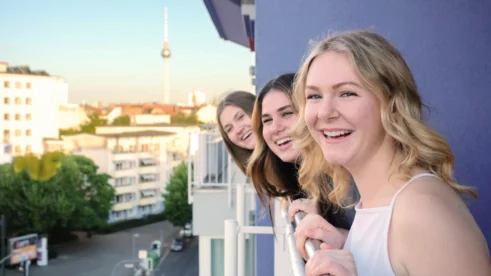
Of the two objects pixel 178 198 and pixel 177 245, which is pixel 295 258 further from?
pixel 177 245

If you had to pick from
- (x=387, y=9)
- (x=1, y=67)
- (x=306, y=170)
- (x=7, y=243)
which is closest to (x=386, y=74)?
(x=306, y=170)

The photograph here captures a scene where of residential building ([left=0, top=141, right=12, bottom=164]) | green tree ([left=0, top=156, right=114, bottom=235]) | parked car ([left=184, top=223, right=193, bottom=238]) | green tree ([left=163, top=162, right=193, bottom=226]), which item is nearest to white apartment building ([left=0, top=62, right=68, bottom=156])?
residential building ([left=0, top=141, right=12, bottom=164])

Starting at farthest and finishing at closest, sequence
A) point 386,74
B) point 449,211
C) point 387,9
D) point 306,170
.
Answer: point 387,9 < point 306,170 < point 386,74 < point 449,211

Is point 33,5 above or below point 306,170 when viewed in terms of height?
above

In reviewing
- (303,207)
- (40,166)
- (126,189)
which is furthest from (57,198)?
(303,207)

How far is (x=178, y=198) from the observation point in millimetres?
31281

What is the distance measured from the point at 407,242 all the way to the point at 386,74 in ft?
0.63

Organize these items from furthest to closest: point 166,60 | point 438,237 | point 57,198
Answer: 1. point 166,60
2. point 57,198
3. point 438,237

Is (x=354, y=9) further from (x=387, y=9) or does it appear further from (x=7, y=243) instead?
(x=7, y=243)

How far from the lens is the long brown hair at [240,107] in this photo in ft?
5.64

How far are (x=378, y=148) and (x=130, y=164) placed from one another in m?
40.1

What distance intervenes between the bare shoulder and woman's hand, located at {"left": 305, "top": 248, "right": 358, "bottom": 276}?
0.05 meters

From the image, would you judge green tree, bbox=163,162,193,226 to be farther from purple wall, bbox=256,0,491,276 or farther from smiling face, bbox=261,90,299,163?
smiling face, bbox=261,90,299,163

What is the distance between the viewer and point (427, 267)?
553mm
